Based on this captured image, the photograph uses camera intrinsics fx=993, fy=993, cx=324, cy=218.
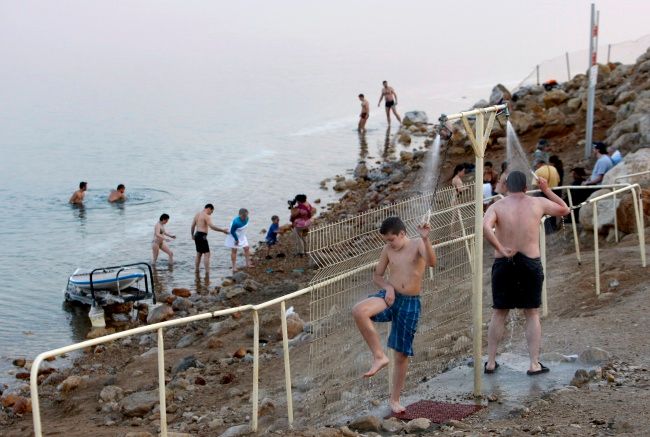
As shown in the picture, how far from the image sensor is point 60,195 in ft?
98.1

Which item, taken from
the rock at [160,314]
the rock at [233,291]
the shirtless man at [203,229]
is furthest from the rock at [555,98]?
the rock at [160,314]

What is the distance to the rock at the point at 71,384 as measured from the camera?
12688 millimetres

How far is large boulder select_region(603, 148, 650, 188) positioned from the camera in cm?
1497

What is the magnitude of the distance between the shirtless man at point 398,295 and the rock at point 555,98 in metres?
18.3

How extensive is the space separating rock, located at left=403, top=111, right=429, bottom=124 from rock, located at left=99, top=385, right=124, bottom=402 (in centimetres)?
2738

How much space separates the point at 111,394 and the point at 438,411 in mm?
5301

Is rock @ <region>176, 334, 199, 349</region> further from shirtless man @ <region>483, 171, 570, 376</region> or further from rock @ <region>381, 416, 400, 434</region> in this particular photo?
rock @ <region>381, 416, 400, 434</region>

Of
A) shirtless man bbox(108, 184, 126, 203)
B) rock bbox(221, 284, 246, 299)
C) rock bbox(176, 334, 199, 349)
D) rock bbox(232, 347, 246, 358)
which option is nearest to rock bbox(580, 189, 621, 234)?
rock bbox(232, 347, 246, 358)

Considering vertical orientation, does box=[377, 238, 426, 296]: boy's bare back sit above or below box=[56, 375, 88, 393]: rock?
above

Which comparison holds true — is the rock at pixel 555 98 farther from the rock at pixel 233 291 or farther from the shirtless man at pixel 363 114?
the shirtless man at pixel 363 114

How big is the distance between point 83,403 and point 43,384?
194 centimetres

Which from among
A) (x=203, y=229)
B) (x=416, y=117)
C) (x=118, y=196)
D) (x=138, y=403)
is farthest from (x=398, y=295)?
(x=416, y=117)

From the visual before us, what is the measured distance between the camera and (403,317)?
7754mm

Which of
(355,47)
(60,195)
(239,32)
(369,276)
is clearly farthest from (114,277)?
(239,32)
